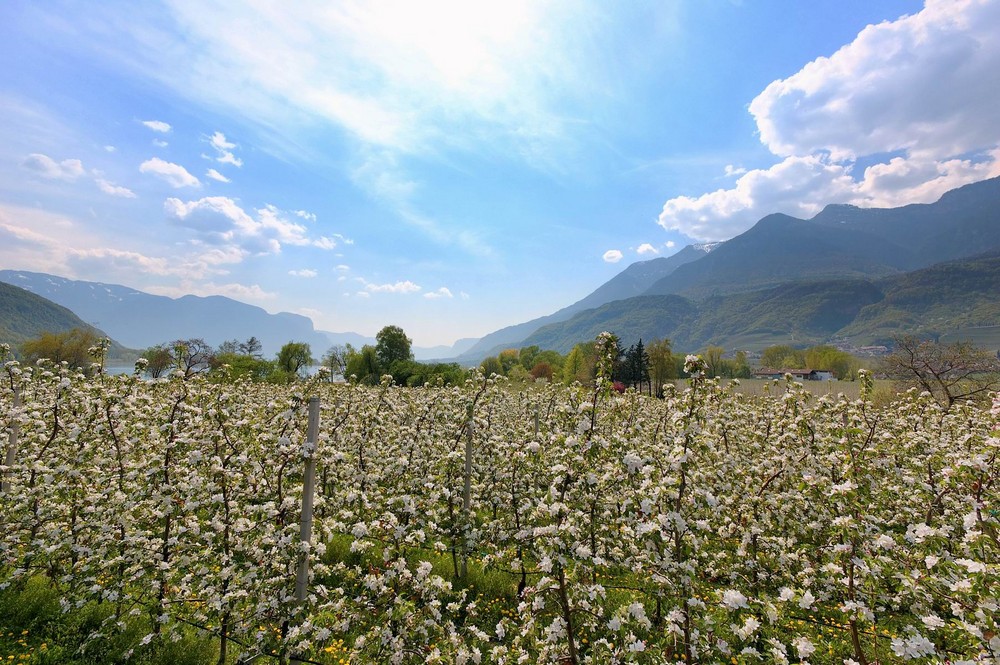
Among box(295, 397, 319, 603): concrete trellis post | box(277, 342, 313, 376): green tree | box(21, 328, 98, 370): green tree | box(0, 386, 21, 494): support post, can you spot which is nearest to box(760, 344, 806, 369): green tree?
box(277, 342, 313, 376): green tree

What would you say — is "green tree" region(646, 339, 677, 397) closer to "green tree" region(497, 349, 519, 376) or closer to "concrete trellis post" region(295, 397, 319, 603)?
"green tree" region(497, 349, 519, 376)

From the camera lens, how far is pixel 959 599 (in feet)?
13.9

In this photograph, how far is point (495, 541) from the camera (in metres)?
9.50

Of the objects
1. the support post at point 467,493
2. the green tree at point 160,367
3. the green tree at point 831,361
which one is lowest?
the support post at point 467,493

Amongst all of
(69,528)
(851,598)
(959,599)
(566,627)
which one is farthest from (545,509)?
(69,528)

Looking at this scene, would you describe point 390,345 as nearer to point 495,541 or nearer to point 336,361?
point 336,361

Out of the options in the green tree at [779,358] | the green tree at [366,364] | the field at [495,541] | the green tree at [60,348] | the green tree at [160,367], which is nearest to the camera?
the field at [495,541]

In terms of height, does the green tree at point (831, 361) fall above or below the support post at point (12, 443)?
above

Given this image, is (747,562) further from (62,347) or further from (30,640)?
(62,347)

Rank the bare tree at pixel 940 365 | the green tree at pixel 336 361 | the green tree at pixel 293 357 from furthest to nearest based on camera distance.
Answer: the green tree at pixel 293 357 → the bare tree at pixel 940 365 → the green tree at pixel 336 361

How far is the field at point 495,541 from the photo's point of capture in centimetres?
488

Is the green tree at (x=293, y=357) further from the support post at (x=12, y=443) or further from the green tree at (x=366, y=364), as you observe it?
the support post at (x=12, y=443)

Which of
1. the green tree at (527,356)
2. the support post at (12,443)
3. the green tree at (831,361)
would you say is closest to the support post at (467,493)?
the support post at (12,443)

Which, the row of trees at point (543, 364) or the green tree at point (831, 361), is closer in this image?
the row of trees at point (543, 364)
